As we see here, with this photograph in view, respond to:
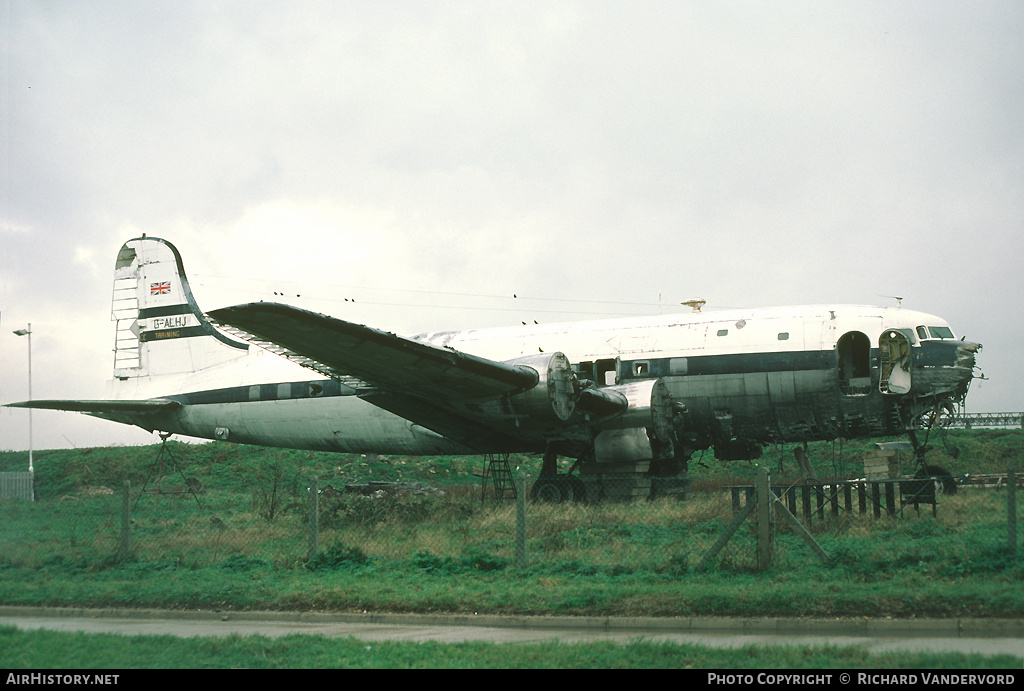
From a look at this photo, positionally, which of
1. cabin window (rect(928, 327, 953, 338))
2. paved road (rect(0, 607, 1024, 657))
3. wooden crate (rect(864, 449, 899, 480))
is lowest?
paved road (rect(0, 607, 1024, 657))

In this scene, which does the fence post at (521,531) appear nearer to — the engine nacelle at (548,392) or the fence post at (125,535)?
the engine nacelle at (548,392)

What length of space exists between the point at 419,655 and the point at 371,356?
310 inches

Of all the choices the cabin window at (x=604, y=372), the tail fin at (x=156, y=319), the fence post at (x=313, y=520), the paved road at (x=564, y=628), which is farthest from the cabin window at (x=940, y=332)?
the tail fin at (x=156, y=319)

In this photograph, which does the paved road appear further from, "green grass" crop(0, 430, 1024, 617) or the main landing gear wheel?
the main landing gear wheel

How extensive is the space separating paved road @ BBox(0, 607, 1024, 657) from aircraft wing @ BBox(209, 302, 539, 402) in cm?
421

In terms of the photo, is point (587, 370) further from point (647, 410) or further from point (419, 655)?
point (419, 655)

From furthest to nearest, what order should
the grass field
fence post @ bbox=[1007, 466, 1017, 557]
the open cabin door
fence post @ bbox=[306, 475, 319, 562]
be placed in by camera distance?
1. the open cabin door
2. fence post @ bbox=[306, 475, 319, 562]
3. fence post @ bbox=[1007, 466, 1017, 557]
4. the grass field

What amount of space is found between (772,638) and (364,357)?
8983 millimetres

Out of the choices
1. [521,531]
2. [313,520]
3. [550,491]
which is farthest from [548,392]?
[313,520]

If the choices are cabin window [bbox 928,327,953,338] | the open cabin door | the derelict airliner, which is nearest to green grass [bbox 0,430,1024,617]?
the derelict airliner

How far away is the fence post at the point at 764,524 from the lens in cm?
1038

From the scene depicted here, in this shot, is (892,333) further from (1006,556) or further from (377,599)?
(377,599)

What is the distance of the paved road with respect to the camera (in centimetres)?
755

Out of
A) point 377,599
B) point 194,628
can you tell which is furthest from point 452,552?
point 194,628
